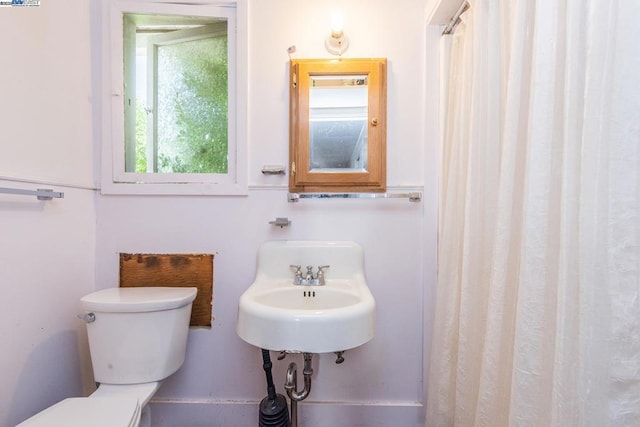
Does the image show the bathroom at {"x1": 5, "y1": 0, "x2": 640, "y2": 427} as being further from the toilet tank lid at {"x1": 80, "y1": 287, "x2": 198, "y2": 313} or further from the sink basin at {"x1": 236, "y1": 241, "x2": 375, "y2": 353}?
the toilet tank lid at {"x1": 80, "y1": 287, "x2": 198, "y2": 313}

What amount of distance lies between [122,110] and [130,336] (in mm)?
998

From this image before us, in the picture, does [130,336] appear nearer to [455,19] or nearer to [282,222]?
[282,222]

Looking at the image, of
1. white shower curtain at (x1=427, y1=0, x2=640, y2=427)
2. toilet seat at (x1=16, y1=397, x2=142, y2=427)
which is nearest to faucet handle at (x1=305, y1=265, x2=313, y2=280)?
white shower curtain at (x1=427, y1=0, x2=640, y2=427)

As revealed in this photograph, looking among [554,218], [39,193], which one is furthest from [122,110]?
[554,218]

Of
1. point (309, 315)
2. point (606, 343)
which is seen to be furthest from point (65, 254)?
point (606, 343)

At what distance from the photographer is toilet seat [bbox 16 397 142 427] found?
81cm

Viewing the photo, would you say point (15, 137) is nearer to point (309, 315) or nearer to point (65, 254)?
point (65, 254)

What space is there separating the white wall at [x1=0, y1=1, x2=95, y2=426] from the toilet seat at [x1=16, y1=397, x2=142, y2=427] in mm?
277

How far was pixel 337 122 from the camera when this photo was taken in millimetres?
1301

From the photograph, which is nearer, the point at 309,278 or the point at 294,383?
the point at 294,383

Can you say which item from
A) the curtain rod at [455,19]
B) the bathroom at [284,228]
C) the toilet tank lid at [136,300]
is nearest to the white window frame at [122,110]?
the bathroom at [284,228]

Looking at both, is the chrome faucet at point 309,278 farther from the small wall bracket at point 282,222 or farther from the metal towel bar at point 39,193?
the metal towel bar at point 39,193

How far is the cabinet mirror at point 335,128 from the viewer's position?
4.22 feet

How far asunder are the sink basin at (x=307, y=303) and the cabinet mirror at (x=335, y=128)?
0.96ft
